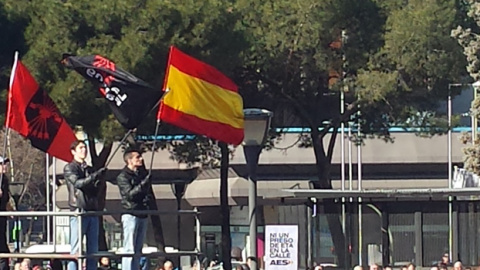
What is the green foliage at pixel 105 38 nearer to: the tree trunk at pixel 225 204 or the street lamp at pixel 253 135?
the tree trunk at pixel 225 204

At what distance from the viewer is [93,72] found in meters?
13.7

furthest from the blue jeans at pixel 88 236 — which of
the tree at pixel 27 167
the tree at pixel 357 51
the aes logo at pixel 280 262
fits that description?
the tree at pixel 27 167

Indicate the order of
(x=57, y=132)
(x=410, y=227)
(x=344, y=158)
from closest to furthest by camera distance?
(x=57, y=132) → (x=410, y=227) → (x=344, y=158)

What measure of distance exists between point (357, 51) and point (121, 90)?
22.5 m

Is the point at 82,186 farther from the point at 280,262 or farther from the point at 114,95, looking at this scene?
the point at 280,262

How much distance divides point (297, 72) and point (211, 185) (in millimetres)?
14823

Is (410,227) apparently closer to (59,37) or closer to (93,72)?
(59,37)

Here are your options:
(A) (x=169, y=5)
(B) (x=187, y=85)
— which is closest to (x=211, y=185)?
(A) (x=169, y=5)

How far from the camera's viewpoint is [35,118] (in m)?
14.7

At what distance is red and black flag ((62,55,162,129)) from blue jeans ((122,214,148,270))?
55.4 inches

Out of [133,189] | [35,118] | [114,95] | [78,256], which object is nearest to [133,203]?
[133,189]

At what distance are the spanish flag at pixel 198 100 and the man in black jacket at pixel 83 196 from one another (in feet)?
6.66

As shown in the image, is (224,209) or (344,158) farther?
(344,158)

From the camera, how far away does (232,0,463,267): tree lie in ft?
115
